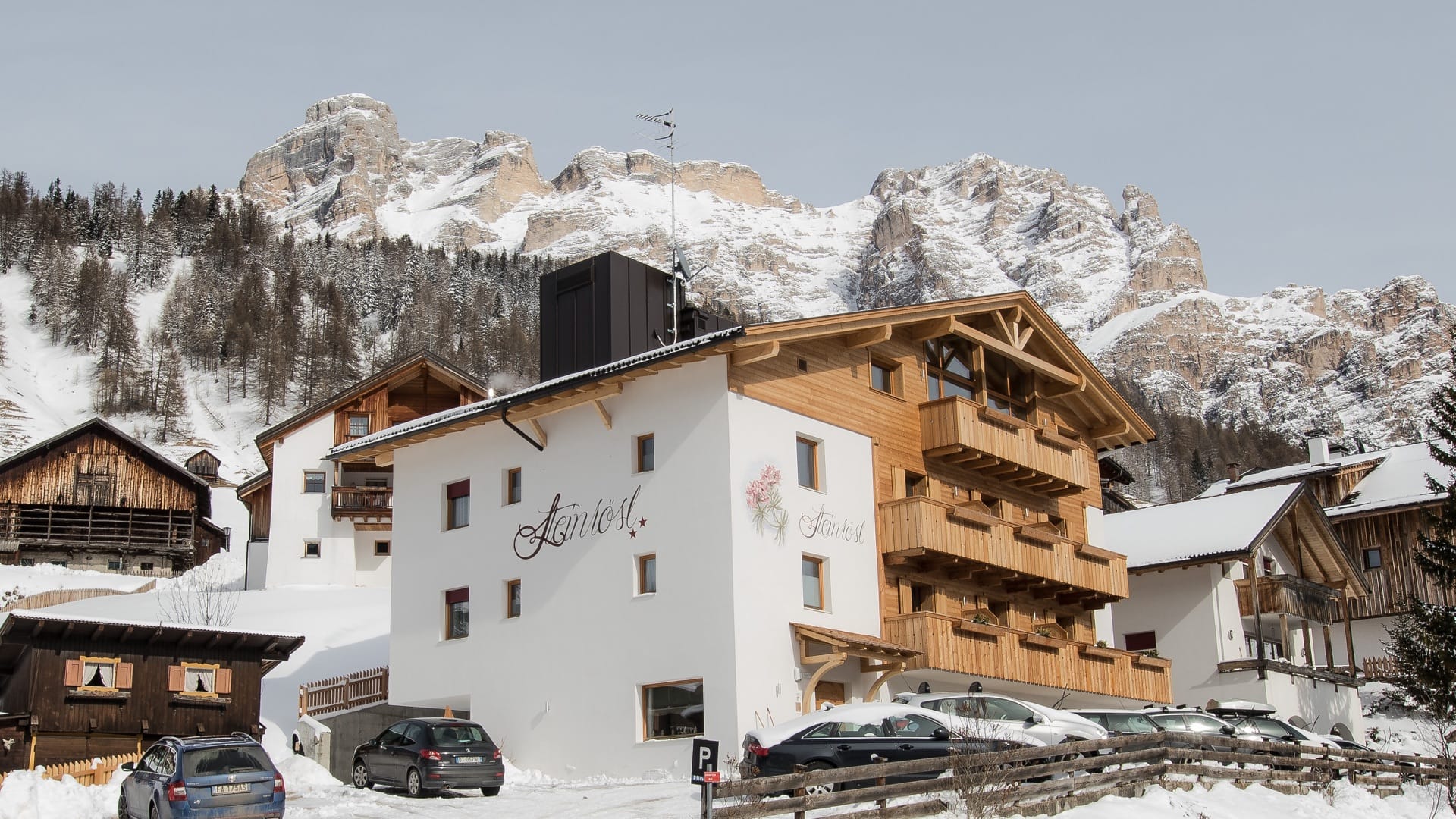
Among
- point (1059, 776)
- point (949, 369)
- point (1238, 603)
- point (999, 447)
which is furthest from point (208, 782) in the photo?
point (1238, 603)

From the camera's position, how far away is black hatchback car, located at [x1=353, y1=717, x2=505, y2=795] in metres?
25.2

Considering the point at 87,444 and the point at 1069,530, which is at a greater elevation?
the point at 87,444

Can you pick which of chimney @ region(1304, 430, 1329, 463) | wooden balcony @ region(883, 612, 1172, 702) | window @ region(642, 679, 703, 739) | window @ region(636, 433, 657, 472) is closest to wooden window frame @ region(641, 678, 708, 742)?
window @ region(642, 679, 703, 739)

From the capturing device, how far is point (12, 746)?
2769 cm

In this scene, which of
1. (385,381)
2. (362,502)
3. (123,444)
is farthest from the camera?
(123,444)

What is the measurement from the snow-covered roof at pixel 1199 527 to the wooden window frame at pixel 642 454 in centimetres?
1989

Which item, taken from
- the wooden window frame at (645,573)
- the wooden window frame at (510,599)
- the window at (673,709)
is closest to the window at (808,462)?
the wooden window frame at (645,573)

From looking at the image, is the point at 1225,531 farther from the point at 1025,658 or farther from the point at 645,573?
the point at 645,573

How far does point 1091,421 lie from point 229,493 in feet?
229

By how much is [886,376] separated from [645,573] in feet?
27.8

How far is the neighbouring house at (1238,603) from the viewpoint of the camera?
4409 centimetres

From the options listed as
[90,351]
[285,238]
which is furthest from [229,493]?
[285,238]

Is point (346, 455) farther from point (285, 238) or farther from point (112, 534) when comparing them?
point (285, 238)

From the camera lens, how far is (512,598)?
33.8m
